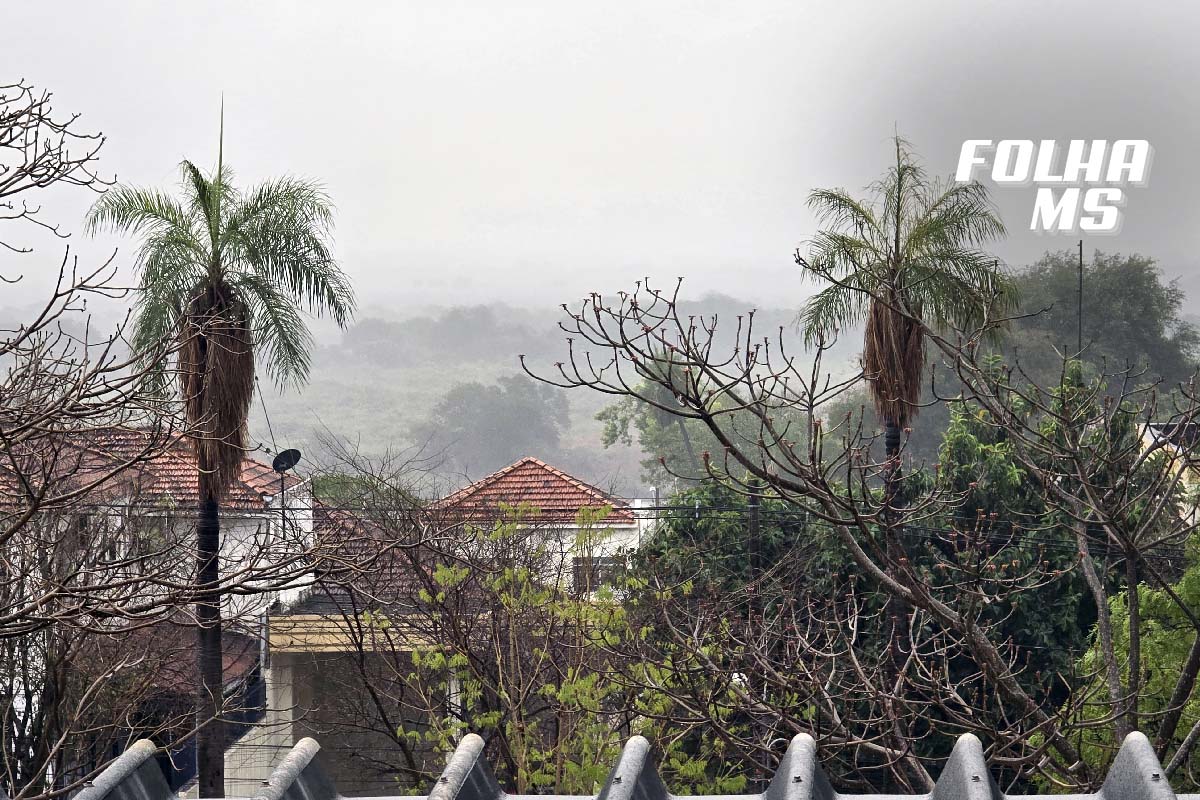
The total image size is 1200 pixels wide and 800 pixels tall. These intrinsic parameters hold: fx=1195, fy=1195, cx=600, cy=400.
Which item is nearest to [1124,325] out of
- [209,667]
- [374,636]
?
[374,636]

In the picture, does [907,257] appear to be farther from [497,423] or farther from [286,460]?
[497,423]

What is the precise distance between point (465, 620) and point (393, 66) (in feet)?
301

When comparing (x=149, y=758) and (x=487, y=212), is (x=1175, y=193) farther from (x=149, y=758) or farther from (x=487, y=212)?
(x=149, y=758)

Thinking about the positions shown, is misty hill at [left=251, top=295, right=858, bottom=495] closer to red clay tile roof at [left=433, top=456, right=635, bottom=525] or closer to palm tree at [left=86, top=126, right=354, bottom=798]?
red clay tile roof at [left=433, top=456, right=635, bottom=525]

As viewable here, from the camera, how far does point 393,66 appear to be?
9731cm

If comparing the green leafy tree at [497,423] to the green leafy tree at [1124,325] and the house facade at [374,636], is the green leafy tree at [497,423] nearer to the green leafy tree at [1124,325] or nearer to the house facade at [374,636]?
the green leafy tree at [1124,325]

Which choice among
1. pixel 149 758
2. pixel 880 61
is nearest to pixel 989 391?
pixel 149 758

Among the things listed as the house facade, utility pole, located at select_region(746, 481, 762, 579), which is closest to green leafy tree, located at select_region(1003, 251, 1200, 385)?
the house facade

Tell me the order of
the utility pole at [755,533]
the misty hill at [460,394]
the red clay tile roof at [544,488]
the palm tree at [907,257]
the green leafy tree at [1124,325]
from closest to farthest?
the palm tree at [907,257] < the utility pole at [755,533] < the red clay tile roof at [544,488] < the green leafy tree at [1124,325] < the misty hill at [460,394]

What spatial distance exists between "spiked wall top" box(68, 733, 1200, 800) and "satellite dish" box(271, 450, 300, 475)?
49.1 feet

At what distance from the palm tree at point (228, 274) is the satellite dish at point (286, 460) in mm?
1784

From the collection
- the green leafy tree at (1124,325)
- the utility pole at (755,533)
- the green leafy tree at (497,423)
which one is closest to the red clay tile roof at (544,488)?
the utility pole at (755,533)

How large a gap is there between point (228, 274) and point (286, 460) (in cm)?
338

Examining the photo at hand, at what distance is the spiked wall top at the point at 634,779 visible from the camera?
139cm
